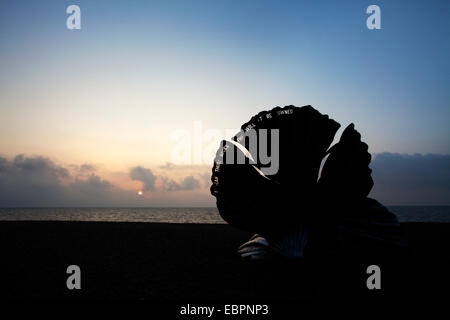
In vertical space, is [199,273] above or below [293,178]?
below

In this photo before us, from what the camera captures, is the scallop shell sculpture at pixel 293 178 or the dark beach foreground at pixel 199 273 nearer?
the dark beach foreground at pixel 199 273

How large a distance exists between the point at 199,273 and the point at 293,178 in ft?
11.5

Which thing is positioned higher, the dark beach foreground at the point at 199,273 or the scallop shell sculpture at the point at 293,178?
the scallop shell sculpture at the point at 293,178

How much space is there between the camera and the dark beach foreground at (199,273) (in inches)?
268

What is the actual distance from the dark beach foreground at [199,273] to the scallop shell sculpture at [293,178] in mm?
899

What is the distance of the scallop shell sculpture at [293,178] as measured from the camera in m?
9.38

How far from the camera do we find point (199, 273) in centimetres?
839

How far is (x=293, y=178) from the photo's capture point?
9.43 metres

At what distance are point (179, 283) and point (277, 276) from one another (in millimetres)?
2317

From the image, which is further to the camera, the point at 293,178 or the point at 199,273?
the point at 293,178

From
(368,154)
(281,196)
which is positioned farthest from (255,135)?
(368,154)

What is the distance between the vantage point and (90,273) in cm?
842
